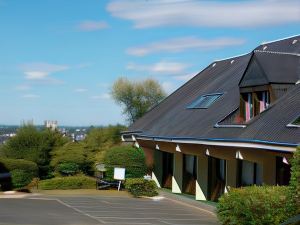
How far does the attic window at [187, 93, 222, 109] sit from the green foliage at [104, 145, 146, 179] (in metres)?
3.79

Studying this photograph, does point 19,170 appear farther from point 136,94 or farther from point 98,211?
point 136,94

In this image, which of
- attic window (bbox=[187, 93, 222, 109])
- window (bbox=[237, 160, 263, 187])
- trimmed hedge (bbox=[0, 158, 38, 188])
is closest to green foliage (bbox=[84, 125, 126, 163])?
trimmed hedge (bbox=[0, 158, 38, 188])

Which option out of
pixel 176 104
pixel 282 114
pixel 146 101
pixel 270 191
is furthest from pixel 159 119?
pixel 146 101

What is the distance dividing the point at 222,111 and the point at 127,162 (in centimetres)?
743

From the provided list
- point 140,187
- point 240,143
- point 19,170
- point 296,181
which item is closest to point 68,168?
point 19,170

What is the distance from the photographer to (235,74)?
2970 cm

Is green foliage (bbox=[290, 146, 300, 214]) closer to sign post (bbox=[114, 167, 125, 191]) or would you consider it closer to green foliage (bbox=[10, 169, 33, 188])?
sign post (bbox=[114, 167, 125, 191])

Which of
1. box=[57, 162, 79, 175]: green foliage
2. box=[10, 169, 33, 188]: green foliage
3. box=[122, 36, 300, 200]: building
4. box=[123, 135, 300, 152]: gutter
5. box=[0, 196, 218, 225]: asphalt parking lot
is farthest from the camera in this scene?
box=[57, 162, 79, 175]: green foliage

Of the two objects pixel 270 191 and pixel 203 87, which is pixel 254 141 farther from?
pixel 203 87

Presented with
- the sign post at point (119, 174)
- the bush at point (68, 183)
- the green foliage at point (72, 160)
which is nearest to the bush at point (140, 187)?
the sign post at point (119, 174)

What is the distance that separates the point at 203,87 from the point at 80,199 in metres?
11.4

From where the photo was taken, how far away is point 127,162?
3002 cm

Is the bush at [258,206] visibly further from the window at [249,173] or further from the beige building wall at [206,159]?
the window at [249,173]

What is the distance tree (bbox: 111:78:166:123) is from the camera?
67.2 meters
